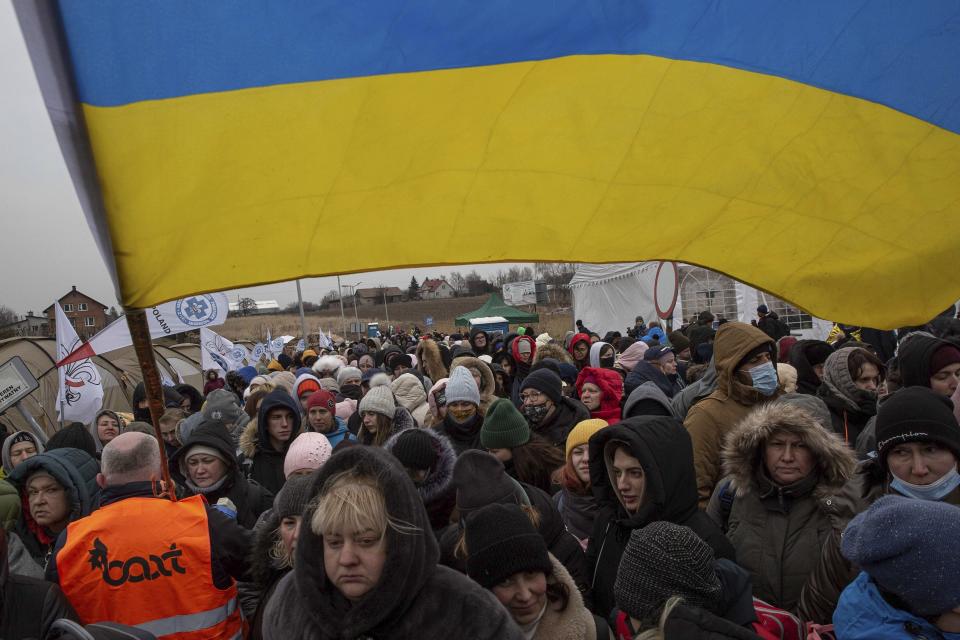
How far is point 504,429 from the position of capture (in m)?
4.57

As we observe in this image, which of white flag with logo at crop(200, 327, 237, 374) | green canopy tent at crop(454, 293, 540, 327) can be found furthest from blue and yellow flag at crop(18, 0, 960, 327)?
green canopy tent at crop(454, 293, 540, 327)

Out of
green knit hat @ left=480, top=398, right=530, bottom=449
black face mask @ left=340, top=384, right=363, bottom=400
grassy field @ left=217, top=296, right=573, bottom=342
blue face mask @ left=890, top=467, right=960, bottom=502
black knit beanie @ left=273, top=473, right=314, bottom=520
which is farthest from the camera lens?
grassy field @ left=217, top=296, right=573, bottom=342

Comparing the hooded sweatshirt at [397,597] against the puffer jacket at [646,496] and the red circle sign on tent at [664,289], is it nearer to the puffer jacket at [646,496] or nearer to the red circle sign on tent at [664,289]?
the puffer jacket at [646,496]

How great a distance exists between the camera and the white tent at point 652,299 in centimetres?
1902

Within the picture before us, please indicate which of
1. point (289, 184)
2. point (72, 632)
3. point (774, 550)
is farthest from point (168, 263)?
point (774, 550)

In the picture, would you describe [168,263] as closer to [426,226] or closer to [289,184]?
[289,184]

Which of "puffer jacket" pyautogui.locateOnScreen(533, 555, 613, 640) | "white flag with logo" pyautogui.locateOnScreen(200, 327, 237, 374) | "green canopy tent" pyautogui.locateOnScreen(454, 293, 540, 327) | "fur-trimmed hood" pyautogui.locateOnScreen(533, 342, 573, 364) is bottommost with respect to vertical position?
"puffer jacket" pyautogui.locateOnScreen(533, 555, 613, 640)

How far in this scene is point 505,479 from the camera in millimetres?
3354

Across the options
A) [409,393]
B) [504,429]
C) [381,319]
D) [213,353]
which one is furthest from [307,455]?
[381,319]

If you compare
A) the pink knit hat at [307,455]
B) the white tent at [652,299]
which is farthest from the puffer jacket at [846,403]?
the white tent at [652,299]

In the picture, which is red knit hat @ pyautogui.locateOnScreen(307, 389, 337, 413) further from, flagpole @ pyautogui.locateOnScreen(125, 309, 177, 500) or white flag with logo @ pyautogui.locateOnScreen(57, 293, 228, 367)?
white flag with logo @ pyautogui.locateOnScreen(57, 293, 228, 367)

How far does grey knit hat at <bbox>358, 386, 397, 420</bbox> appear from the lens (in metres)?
5.47

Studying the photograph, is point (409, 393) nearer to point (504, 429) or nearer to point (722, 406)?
point (504, 429)

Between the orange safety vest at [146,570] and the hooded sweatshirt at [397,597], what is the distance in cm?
95
